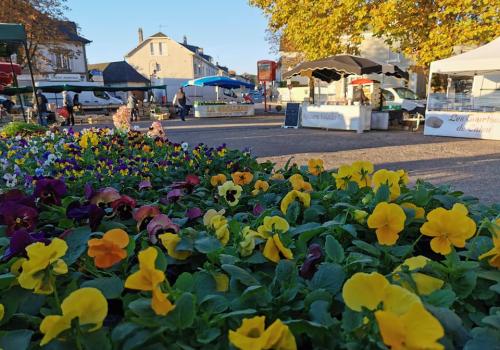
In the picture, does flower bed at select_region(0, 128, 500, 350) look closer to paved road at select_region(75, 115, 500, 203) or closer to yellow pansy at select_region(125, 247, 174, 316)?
yellow pansy at select_region(125, 247, 174, 316)

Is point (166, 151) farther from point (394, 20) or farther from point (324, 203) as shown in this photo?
point (394, 20)

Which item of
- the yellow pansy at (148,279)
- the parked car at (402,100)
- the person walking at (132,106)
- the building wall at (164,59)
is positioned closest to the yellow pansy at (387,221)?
the yellow pansy at (148,279)

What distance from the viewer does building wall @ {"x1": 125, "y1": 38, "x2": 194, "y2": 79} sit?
5716 centimetres

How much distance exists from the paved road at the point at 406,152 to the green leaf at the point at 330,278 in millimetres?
4988

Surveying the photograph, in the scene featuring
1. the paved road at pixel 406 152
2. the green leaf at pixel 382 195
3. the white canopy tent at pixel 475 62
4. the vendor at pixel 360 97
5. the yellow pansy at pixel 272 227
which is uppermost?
the white canopy tent at pixel 475 62

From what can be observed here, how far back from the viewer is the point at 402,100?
19.1 meters

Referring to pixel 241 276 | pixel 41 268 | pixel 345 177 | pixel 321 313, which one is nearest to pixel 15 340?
pixel 41 268

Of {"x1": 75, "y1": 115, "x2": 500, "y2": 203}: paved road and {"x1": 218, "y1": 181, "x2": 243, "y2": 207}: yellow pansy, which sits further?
{"x1": 75, "y1": 115, "x2": 500, "y2": 203}: paved road

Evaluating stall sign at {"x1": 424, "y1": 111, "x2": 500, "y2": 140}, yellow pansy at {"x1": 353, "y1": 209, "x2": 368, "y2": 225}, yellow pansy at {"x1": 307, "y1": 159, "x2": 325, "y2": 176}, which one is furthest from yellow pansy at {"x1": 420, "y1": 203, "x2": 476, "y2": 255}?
stall sign at {"x1": 424, "y1": 111, "x2": 500, "y2": 140}

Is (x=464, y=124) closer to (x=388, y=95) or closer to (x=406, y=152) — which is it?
(x=406, y=152)

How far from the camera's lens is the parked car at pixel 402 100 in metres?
18.2

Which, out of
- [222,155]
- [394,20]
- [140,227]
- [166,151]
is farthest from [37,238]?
[394,20]

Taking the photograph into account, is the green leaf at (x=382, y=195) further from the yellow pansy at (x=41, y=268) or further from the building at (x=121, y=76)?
the building at (x=121, y=76)

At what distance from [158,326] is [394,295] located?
46cm
